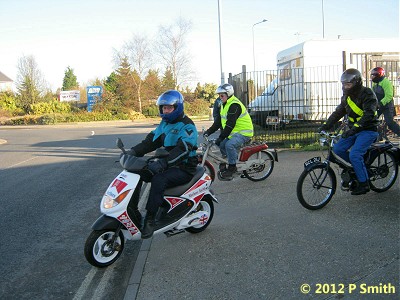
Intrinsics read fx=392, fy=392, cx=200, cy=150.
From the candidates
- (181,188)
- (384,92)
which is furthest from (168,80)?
(181,188)

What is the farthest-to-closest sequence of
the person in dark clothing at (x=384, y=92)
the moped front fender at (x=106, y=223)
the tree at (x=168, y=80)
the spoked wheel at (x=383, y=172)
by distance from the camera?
the tree at (x=168, y=80)
the person in dark clothing at (x=384, y=92)
the spoked wheel at (x=383, y=172)
the moped front fender at (x=106, y=223)

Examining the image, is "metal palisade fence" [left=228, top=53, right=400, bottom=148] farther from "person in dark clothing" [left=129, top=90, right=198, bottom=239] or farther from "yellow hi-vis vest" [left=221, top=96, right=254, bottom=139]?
"person in dark clothing" [left=129, top=90, right=198, bottom=239]

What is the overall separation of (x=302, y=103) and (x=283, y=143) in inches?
84.2

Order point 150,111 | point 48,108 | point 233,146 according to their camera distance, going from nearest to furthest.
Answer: point 233,146 → point 48,108 → point 150,111

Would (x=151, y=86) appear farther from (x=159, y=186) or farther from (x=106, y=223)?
(x=106, y=223)

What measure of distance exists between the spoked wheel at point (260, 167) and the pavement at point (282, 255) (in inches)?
65.2

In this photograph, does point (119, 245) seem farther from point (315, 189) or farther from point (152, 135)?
point (315, 189)

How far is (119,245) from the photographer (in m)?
4.30

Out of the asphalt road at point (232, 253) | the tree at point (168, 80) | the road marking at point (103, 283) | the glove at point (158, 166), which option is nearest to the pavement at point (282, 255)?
the asphalt road at point (232, 253)

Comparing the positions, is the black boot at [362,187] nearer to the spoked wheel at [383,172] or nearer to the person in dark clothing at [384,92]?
the spoked wheel at [383,172]

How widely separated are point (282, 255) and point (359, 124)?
2.34m

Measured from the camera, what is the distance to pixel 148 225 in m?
4.40

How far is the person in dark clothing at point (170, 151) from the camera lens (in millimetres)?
4344

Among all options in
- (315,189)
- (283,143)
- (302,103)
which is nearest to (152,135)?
(315,189)
